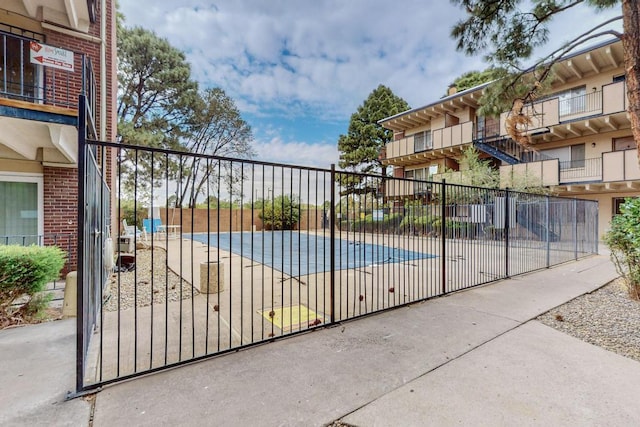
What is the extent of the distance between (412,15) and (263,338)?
8744mm

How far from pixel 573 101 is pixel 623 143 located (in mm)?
2607

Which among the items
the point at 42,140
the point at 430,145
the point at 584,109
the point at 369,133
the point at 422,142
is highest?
the point at 369,133

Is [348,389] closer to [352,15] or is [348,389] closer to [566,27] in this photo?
[566,27]

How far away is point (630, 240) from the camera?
463 cm

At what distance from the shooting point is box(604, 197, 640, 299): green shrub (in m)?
4.49

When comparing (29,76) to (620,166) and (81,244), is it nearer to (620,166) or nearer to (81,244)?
(81,244)

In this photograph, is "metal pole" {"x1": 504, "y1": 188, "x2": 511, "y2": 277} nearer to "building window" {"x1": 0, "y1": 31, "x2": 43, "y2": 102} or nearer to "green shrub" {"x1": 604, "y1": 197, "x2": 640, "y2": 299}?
"green shrub" {"x1": 604, "y1": 197, "x2": 640, "y2": 299}

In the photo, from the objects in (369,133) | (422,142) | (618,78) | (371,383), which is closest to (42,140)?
(371,383)

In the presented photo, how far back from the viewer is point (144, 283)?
19.2 ft

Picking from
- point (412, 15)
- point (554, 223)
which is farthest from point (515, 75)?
point (554, 223)

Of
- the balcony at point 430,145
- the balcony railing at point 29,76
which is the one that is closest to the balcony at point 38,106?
the balcony railing at point 29,76

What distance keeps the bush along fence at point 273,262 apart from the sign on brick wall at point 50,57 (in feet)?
4.19

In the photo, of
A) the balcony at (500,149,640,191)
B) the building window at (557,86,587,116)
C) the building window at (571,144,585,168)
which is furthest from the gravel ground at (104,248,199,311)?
the building window at (571,144,585,168)

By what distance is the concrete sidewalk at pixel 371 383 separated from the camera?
2010mm
